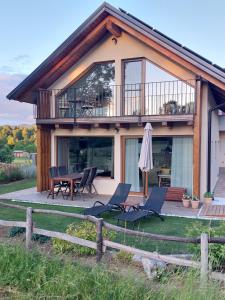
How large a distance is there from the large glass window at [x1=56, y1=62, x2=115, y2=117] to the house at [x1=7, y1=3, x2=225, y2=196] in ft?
0.14

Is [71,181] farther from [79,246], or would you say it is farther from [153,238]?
[153,238]

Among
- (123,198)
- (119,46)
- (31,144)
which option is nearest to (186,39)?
(119,46)

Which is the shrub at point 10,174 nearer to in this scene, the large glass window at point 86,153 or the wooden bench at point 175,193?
the large glass window at point 86,153

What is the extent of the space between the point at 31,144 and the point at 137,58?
82.9ft

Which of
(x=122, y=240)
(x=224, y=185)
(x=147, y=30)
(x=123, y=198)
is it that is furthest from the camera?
(x=224, y=185)

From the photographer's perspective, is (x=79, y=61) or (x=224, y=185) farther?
(x=224, y=185)

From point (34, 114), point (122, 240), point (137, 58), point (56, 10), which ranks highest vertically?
point (56, 10)

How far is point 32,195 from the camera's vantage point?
12.7 metres

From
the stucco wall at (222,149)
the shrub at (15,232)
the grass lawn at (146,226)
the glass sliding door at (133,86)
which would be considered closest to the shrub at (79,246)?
the grass lawn at (146,226)

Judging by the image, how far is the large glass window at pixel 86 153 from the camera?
43.5 feet

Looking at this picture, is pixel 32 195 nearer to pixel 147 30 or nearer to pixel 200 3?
pixel 147 30

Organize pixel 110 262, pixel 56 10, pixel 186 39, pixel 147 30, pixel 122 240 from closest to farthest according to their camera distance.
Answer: pixel 110 262 < pixel 122 240 < pixel 147 30 < pixel 56 10 < pixel 186 39

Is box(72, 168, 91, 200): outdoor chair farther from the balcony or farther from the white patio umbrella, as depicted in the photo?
the white patio umbrella

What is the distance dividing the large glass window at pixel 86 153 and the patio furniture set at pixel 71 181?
→ 0.49 m
